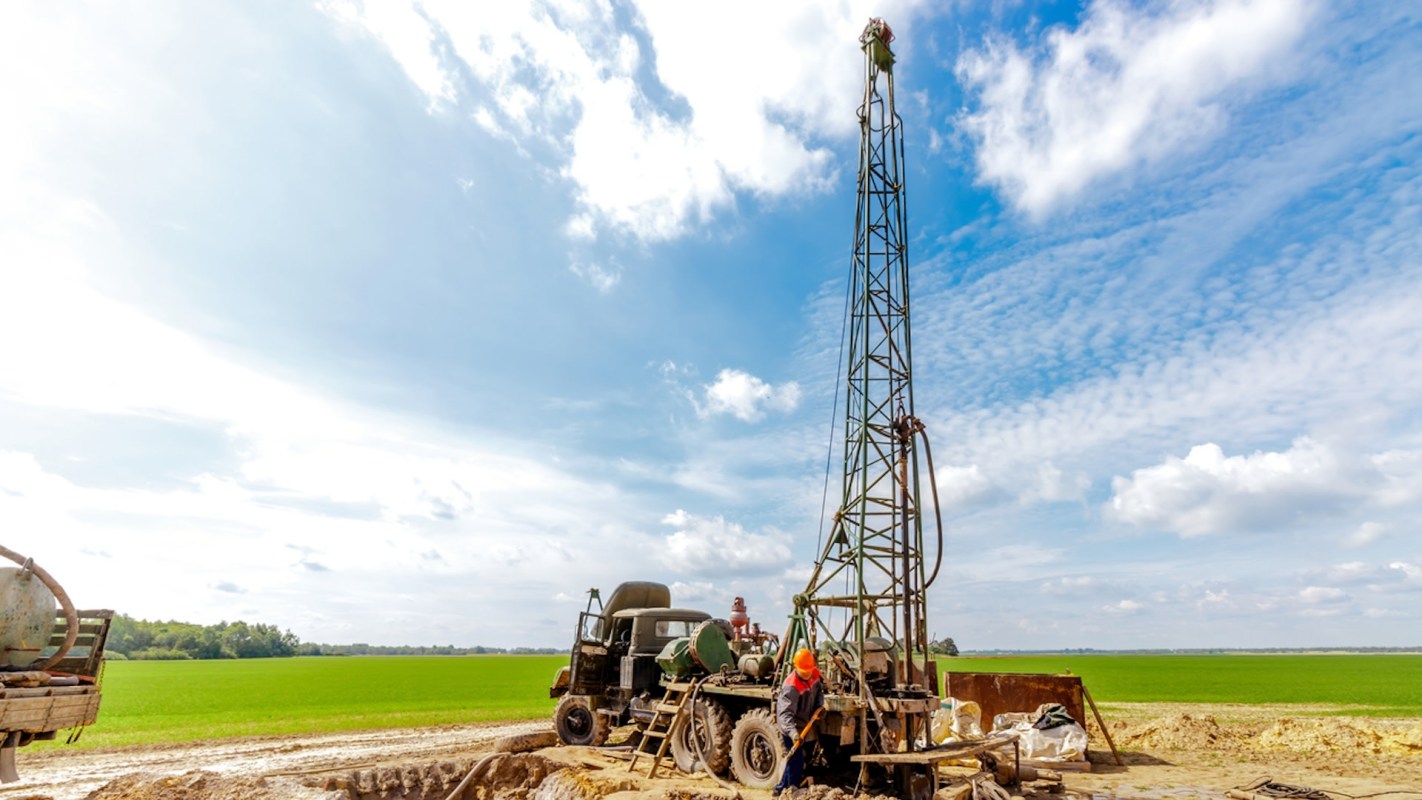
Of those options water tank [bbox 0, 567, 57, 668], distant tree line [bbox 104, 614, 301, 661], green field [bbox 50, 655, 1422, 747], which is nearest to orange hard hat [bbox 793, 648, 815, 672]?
water tank [bbox 0, 567, 57, 668]

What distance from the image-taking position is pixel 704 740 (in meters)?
13.8

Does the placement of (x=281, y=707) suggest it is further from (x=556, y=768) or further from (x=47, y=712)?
(x=47, y=712)

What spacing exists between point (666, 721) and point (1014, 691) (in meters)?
8.47

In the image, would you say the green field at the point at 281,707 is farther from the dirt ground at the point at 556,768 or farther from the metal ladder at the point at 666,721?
the metal ladder at the point at 666,721

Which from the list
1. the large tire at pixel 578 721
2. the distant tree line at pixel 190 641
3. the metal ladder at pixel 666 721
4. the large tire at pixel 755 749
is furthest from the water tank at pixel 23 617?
the distant tree line at pixel 190 641

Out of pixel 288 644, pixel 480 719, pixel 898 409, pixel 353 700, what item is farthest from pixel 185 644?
pixel 898 409

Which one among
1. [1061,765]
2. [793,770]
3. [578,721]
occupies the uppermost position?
[793,770]

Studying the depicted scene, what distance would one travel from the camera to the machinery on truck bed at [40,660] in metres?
8.34

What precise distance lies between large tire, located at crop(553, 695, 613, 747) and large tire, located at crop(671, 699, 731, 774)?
3.78 meters

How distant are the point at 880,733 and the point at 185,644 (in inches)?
4337

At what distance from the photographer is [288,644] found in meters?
124

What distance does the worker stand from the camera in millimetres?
10906

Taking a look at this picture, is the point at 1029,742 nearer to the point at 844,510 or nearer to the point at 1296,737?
the point at 844,510

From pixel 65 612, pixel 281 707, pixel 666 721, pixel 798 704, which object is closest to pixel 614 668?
pixel 666 721
